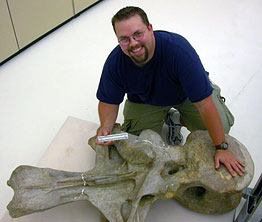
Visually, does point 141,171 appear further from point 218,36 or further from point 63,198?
point 218,36

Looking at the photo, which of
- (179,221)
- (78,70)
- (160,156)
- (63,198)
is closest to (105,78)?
(160,156)

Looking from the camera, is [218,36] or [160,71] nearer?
[160,71]

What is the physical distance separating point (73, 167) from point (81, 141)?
189 millimetres

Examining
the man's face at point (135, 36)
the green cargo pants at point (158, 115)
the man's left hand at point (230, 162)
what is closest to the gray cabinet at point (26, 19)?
the green cargo pants at point (158, 115)

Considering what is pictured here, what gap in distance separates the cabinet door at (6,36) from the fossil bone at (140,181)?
1.38m

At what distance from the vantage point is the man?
1235mm

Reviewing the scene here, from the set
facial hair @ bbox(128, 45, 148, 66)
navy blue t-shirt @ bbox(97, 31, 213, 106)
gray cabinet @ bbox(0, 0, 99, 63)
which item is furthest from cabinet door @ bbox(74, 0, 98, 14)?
facial hair @ bbox(128, 45, 148, 66)

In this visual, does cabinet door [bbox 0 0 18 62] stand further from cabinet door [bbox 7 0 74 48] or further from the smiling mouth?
the smiling mouth

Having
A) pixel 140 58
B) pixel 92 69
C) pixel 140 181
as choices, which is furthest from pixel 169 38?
pixel 92 69

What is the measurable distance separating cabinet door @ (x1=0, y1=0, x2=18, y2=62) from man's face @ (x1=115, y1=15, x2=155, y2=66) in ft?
4.54

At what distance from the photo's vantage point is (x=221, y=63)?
7.96 feet

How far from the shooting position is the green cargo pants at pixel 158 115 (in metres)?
1.68

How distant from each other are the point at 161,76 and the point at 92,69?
1.12 metres

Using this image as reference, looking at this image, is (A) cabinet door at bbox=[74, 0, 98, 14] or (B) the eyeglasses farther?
(A) cabinet door at bbox=[74, 0, 98, 14]
